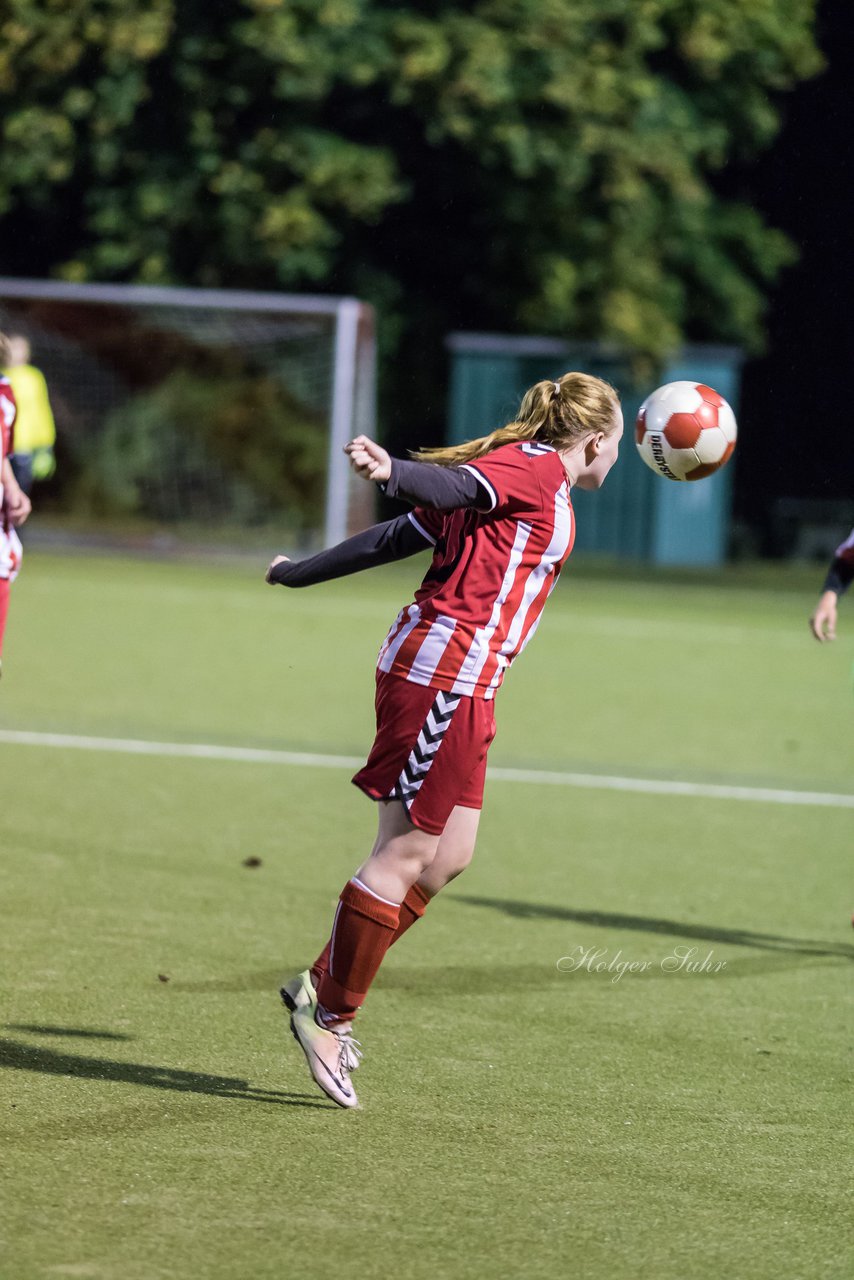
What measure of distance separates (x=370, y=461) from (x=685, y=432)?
1.86m

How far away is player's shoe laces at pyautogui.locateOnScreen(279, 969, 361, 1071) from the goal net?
19.6 meters

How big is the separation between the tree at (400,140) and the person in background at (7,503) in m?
19.3

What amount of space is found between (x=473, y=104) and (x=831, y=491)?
38.5 feet

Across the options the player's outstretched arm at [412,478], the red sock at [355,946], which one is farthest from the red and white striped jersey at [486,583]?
the red sock at [355,946]

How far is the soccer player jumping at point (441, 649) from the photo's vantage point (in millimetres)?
4539

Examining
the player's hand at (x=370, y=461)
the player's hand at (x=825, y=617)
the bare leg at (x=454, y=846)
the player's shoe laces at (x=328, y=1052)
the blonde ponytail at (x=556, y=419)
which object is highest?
the blonde ponytail at (x=556, y=419)

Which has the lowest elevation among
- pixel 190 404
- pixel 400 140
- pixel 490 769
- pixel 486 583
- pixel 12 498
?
pixel 490 769

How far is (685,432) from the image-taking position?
5.65m

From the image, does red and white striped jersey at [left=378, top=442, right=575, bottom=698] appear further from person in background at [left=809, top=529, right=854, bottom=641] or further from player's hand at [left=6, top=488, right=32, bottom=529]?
player's hand at [left=6, top=488, right=32, bottom=529]

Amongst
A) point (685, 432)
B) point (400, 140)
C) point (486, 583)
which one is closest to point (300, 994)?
point (486, 583)

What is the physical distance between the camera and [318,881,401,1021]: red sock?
4609mm

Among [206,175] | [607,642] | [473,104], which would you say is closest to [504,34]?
[473,104]

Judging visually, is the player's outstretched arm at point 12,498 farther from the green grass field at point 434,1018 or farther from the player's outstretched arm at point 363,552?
the player's outstretched arm at point 363,552

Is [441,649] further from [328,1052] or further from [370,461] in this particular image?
[328,1052]
